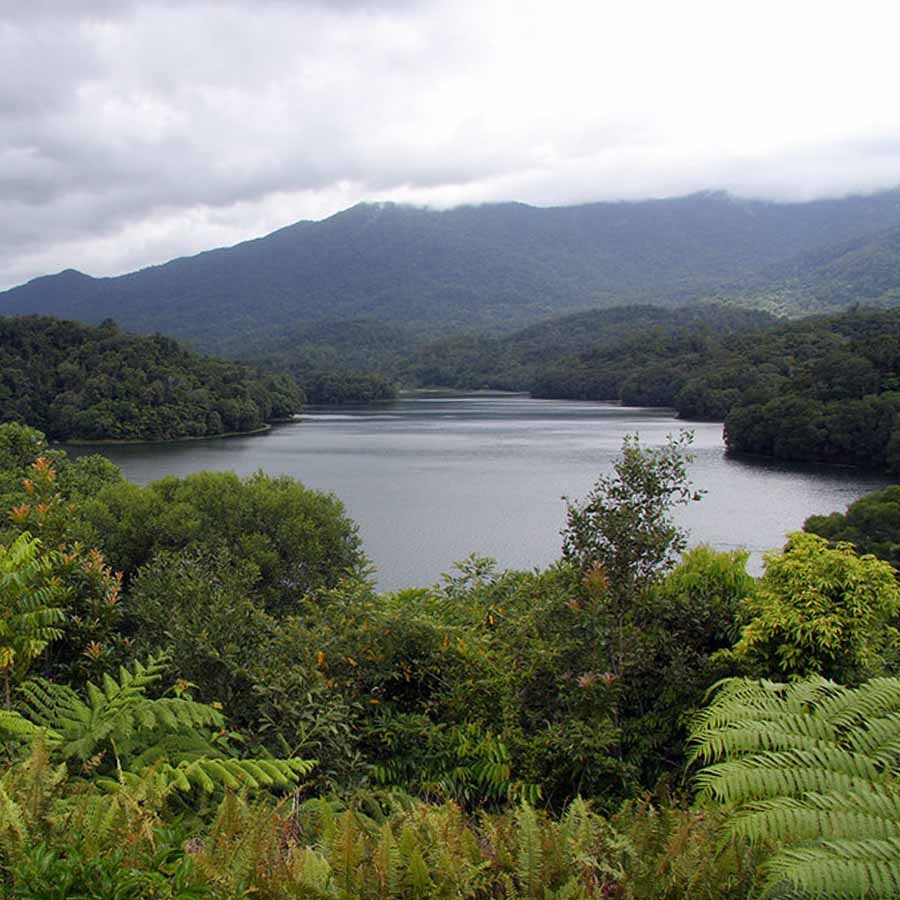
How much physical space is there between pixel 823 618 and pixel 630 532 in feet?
4.84

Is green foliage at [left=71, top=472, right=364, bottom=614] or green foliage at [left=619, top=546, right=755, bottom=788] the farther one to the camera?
green foliage at [left=71, top=472, right=364, bottom=614]

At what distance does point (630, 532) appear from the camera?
628 centimetres

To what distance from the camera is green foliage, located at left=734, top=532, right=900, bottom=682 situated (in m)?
5.46

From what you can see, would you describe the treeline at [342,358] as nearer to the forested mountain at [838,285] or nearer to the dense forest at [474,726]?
the forested mountain at [838,285]

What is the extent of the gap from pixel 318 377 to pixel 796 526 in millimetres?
97209

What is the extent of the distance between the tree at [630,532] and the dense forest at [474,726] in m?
0.02

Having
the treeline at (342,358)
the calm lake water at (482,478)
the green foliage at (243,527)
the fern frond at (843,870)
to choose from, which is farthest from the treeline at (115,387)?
the fern frond at (843,870)

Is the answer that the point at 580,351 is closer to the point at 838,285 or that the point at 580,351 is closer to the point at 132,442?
the point at 838,285

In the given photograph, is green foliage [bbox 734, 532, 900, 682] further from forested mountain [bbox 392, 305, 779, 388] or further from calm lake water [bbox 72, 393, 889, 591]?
forested mountain [bbox 392, 305, 779, 388]

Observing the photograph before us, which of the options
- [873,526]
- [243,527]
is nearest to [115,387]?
[243,527]

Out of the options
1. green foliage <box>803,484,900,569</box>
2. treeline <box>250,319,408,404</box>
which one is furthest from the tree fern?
treeline <box>250,319,408,404</box>

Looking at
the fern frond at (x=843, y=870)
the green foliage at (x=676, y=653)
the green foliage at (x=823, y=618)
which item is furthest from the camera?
A: the green foliage at (x=676, y=653)

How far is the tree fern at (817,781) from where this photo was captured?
92.2 inches

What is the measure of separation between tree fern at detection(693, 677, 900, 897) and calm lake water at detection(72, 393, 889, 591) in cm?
1637
